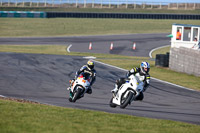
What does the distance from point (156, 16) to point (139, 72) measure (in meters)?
52.0

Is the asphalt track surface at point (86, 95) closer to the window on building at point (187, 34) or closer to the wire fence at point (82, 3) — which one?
the window on building at point (187, 34)

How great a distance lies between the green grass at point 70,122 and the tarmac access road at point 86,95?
193 cm

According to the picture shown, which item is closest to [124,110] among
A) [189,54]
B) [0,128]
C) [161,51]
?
[0,128]

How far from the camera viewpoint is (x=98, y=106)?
14258 millimetres

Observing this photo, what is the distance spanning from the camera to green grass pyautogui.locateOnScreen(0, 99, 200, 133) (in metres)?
8.82

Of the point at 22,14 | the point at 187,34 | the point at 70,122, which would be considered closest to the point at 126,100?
the point at 70,122

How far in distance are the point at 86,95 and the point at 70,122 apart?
728 cm

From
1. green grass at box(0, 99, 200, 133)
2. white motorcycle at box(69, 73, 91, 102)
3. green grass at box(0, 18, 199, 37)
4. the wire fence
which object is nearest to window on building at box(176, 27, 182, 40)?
white motorcycle at box(69, 73, 91, 102)

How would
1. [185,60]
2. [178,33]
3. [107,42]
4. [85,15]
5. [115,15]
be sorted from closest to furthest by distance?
[185,60] < [178,33] < [107,42] < [85,15] < [115,15]

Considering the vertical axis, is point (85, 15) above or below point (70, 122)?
above

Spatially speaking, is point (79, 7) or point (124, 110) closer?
point (124, 110)

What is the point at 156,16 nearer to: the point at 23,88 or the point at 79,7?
the point at 79,7

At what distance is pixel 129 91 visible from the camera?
13.0 m

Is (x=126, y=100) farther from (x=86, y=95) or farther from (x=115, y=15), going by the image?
(x=115, y=15)
